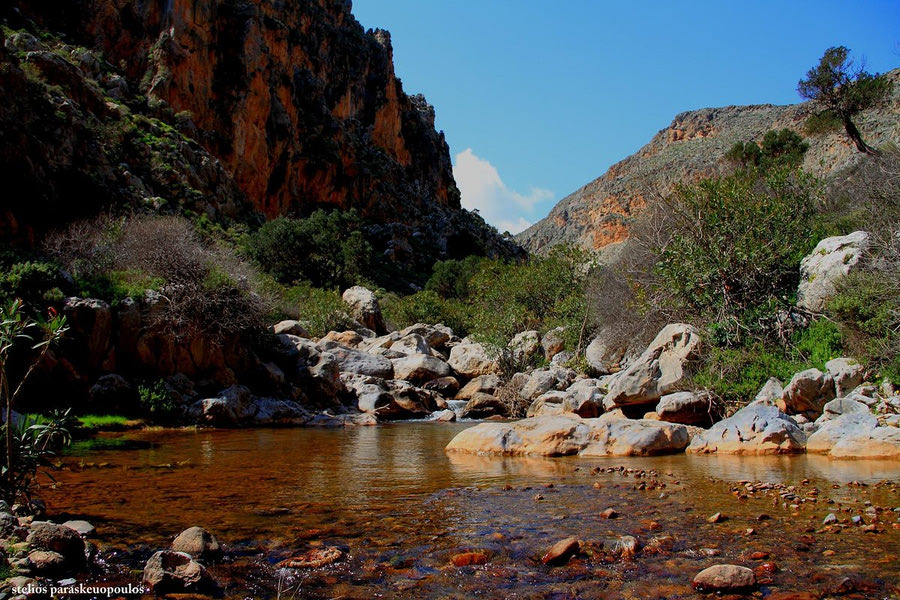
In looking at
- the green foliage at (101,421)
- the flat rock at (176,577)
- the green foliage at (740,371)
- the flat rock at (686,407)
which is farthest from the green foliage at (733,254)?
the green foliage at (101,421)

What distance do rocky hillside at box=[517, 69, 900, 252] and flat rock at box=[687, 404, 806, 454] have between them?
36.7 metres

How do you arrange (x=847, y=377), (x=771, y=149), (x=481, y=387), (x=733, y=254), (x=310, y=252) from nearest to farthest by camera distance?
(x=847, y=377)
(x=733, y=254)
(x=481, y=387)
(x=771, y=149)
(x=310, y=252)

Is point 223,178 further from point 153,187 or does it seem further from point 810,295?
point 810,295

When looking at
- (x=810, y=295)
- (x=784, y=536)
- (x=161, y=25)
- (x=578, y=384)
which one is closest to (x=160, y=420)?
(x=578, y=384)

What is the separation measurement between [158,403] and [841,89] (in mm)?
37723

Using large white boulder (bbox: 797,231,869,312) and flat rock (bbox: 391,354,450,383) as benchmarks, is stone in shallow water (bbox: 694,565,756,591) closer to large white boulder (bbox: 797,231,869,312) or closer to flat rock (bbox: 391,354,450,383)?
large white boulder (bbox: 797,231,869,312)

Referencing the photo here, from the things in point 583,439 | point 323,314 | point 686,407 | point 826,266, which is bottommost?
point 583,439

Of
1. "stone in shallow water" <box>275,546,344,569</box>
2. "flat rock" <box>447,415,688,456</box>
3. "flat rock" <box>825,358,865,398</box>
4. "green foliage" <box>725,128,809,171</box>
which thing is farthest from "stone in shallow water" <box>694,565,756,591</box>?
"green foliage" <box>725,128,809,171</box>

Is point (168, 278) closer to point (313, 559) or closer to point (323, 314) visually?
point (323, 314)

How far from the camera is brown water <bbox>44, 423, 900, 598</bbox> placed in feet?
13.4

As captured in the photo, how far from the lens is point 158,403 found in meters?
16.2

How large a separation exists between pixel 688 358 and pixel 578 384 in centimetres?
503

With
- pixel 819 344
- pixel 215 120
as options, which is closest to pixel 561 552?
pixel 819 344

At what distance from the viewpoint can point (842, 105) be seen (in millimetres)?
32812
